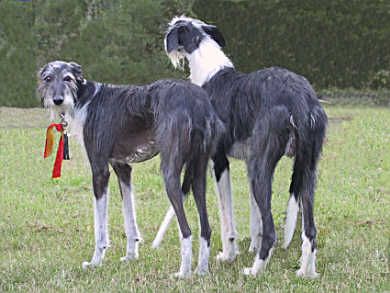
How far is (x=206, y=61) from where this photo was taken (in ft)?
19.2

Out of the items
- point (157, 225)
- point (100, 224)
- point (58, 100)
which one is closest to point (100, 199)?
point (100, 224)

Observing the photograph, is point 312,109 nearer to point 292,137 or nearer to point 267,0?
point 292,137

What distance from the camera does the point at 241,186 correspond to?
8.91 meters

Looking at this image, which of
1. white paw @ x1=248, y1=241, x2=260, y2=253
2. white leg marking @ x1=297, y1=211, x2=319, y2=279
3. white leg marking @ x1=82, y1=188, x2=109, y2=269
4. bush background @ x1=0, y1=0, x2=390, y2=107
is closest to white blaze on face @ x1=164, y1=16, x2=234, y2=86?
white leg marking @ x1=82, y1=188, x2=109, y2=269

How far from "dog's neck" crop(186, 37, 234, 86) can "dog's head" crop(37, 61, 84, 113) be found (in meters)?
1.26

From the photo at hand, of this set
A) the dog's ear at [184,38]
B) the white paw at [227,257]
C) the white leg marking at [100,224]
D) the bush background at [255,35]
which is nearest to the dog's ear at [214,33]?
the dog's ear at [184,38]

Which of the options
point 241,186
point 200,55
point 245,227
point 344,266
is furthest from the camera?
point 241,186

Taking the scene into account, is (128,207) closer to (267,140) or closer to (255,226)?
(255,226)

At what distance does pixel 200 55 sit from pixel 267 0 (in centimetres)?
1425

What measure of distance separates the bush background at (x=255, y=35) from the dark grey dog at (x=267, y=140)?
13.4 metres

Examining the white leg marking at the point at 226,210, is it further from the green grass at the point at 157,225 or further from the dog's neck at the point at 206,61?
the dog's neck at the point at 206,61

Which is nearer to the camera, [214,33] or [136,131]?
[136,131]

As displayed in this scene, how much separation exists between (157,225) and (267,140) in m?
2.62

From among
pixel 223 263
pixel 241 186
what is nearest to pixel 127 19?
pixel 241 186
